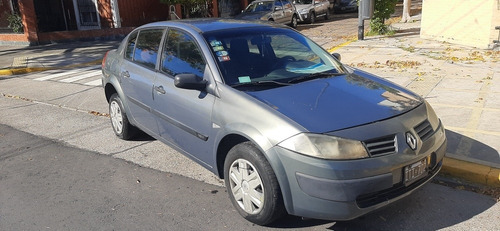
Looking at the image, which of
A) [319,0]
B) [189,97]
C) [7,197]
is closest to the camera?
[189,97]

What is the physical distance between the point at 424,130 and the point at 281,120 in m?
1.19

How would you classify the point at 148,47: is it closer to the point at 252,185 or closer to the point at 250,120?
the point at 250,120

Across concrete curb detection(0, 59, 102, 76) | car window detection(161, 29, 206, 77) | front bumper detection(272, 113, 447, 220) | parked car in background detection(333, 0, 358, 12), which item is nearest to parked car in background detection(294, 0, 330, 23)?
parked car in background detection(333, 0, 358, 12)

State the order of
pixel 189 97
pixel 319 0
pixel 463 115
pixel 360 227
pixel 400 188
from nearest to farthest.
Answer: pixel 400 188, pixel 360 227, pixel 189 97, pixel 463 115, pixel 319 0

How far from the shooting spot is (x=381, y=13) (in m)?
14.0

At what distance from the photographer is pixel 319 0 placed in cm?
2261

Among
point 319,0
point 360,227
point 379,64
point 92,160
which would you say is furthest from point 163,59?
→ point 319,0

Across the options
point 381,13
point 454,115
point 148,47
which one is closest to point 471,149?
point 454,115

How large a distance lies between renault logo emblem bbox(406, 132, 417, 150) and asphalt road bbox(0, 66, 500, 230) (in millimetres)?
666

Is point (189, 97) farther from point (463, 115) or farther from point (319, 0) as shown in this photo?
point (319, 0)

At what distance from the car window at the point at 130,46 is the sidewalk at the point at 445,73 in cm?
378

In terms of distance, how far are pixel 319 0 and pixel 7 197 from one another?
66.8 feet

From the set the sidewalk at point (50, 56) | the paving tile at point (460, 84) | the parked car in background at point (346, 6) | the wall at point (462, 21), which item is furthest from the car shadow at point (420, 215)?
the parked car in background at point (346, 6)

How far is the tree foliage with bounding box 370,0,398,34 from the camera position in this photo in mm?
13867
